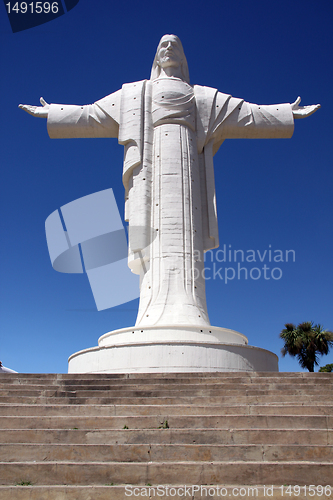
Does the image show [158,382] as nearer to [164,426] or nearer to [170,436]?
[164,426]

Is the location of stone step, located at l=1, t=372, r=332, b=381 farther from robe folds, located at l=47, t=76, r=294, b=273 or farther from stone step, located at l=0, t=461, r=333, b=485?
robe folds, located at l=47, t=76, r=294, b=273

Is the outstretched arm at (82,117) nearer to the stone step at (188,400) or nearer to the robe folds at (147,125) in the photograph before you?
the robe folds at (147,125)

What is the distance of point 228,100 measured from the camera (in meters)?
15.0

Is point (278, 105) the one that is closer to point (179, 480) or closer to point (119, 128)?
point (119, 128)

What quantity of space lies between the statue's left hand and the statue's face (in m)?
4.69

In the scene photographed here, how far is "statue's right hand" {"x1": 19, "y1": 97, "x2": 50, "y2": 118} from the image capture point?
15.0m

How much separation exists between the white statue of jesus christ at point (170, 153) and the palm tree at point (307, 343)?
14.0 meters

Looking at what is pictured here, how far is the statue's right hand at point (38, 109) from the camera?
15.0 metres

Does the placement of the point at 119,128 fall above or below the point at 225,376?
above

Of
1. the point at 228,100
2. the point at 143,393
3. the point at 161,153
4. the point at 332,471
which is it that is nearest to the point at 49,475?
the point at 143,393

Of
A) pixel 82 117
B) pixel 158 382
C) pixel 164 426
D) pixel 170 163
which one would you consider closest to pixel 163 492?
pixel 164 426

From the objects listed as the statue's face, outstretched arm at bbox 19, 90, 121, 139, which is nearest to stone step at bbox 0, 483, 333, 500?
outstretched arm at bbox 19, 90, 121, 139

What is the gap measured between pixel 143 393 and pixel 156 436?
1.57m

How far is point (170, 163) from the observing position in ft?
44.9
